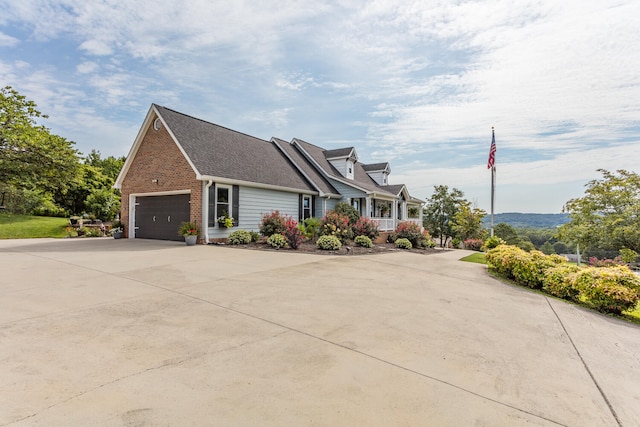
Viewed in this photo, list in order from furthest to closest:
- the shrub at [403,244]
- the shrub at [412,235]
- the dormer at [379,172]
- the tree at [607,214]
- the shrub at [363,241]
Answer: the dormer at [379,172] → the tree at [607,214] → the shrub at [412,235] → the shrub at [403,244] → the shrub at [363,241]

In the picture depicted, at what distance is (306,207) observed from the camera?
20125 mm

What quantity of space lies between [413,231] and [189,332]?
52.2 ft

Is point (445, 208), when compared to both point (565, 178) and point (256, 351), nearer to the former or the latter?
point (565, 178)

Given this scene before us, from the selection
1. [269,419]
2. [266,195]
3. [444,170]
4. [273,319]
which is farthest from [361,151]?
[269,419]

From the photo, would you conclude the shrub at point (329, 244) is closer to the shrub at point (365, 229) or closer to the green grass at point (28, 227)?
the shrub at point (365, 229)

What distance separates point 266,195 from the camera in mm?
17000

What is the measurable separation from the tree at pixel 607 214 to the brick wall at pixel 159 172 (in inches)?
1137

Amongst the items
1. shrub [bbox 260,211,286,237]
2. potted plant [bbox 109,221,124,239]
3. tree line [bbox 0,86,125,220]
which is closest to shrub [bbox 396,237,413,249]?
shrub [bbox 260,211,286,237]

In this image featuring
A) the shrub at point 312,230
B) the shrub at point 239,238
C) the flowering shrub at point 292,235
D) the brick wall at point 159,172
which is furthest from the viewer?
the shrub at point 312,230

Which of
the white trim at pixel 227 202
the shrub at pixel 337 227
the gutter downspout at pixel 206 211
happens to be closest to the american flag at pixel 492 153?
the shrub at pixel 337 227

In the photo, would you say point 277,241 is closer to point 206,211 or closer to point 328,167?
point 206,211

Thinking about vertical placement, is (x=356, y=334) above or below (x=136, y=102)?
below

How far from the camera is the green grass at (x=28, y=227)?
18456 millimetres

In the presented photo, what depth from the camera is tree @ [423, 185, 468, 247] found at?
30312 mm
